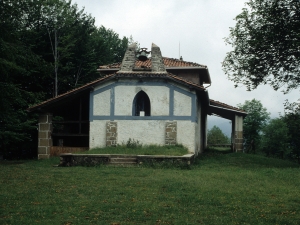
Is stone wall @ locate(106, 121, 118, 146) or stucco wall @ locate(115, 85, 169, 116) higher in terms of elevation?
stucco wall @ locate(115, 85, 169, 116)

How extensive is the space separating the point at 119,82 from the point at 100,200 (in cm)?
1307

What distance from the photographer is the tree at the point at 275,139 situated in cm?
5725

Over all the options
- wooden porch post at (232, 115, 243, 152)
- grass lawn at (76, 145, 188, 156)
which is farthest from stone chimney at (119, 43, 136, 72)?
wooden porch post at (232, 115, 243, 152)

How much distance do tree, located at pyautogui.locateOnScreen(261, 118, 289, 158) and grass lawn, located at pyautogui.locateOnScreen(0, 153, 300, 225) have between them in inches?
1774

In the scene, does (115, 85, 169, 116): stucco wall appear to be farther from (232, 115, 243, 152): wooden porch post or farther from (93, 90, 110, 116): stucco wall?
(232, 115, 243, 152): wooden porch post

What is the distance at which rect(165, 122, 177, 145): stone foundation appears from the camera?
21.1 meters

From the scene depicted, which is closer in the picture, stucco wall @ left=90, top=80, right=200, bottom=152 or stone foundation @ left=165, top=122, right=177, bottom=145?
stone foundation @ left=165, top=122, right=177, bottom=145

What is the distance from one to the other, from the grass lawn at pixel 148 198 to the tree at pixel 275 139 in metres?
45.0

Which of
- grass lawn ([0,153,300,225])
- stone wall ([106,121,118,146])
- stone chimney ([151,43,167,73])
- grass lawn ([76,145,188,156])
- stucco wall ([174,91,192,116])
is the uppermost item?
stone chimney ([151,43,167,73])

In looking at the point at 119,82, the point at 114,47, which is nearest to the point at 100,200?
the point at 119,82

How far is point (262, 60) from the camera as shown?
815 inches

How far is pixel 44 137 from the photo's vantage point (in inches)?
896

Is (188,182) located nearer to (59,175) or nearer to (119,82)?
(59,175)

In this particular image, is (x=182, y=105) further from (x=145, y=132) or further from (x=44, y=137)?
(x=44, y=137)
